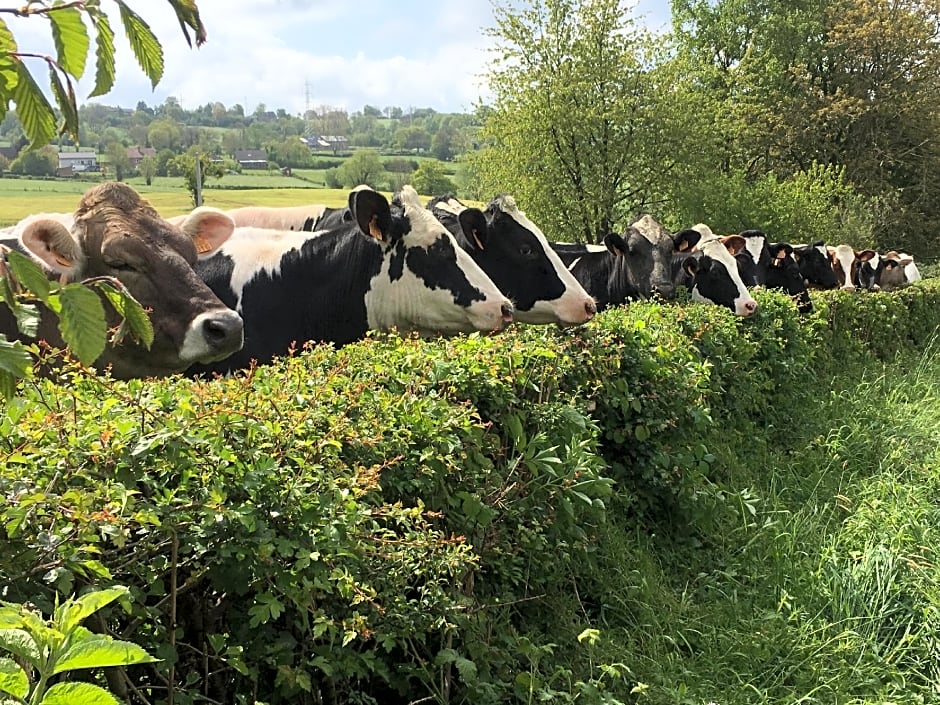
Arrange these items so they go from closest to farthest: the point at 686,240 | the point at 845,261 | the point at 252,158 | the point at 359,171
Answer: the point at 686,240
the point at 845,261
the point at 359,171
the point at 252,158

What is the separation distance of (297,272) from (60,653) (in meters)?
4.85

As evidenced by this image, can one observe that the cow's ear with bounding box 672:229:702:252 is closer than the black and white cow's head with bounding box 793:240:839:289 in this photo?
Yes

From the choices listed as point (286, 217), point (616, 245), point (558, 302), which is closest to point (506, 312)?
point (558, 302)

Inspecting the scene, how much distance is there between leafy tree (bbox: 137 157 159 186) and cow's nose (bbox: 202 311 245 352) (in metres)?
44.3

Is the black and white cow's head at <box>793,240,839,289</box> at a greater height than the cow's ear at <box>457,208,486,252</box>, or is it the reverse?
the cow's ear at <box>457,208,486,252</box>

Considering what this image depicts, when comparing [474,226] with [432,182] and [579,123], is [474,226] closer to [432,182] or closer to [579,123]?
[579,123]

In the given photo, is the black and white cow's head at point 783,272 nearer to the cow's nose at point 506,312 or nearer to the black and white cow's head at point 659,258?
the black and white cow's head at point 659,258

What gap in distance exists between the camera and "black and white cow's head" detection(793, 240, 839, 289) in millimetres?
16406

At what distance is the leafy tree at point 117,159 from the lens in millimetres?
37125

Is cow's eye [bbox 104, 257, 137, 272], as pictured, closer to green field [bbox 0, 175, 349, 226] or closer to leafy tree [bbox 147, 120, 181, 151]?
green field [bbox 0, 175, 349, 226]

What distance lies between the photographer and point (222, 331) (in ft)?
14.0

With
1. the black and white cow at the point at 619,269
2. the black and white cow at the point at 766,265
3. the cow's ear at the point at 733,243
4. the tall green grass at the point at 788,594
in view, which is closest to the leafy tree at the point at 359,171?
the black and white cow at the point at 766,265

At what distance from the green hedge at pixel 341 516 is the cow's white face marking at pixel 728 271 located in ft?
13.1

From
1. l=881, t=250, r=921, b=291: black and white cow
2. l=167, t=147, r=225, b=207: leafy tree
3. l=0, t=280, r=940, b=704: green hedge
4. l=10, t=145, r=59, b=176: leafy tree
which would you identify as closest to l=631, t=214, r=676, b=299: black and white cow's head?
l=0, t=280, r=940, b=704: green hedge
